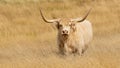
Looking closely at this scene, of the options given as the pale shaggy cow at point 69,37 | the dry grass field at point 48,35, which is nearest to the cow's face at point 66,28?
the pale shaggy cow at point 69,37

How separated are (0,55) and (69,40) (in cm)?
217

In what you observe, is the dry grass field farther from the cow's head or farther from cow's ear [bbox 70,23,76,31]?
cow's ear [bbox 70,23,76,31]

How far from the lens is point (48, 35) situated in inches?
849

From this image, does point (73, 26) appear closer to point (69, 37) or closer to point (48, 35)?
point (69, 37)

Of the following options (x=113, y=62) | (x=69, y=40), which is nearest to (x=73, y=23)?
(x=69, y=40)

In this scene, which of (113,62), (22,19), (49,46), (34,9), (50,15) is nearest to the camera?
(113,62)

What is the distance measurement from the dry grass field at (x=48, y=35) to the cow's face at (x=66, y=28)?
23.0 inches

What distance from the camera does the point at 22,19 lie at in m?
25.0

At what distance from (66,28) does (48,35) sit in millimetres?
5601

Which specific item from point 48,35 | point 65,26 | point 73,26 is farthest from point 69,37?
point 48,35

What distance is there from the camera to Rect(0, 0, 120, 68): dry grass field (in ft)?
44.3

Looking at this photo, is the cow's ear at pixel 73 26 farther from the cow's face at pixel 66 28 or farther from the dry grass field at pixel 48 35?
the dry grass field at pixel 48 35

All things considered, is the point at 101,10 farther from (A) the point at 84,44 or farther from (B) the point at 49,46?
(A) the point at 84,44

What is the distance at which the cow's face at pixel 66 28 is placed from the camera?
52.5ft
